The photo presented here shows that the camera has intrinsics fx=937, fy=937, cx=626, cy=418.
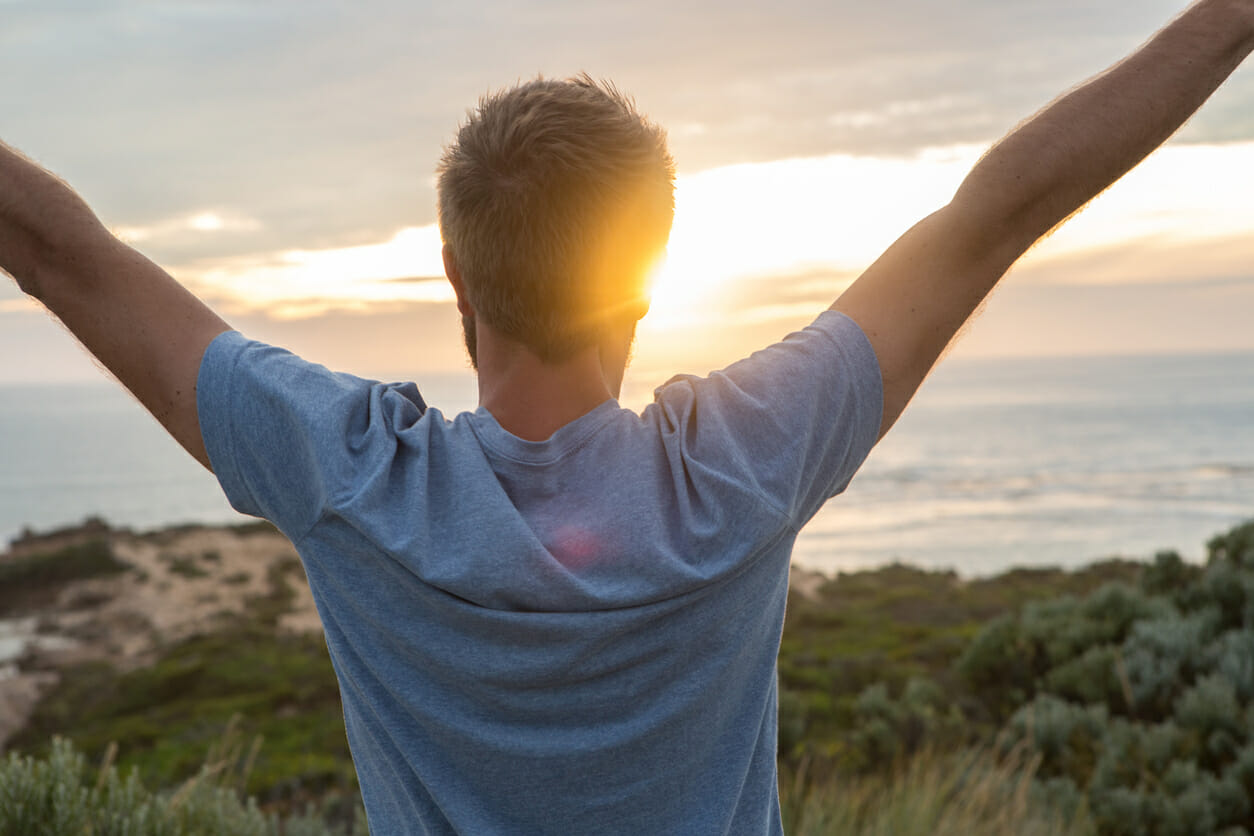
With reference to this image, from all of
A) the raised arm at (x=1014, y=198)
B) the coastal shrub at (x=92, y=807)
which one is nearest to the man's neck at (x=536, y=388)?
the raised arm at (x=1014, y=198)

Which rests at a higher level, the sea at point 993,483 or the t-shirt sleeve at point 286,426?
the t-shirt sleeve at point 286,426

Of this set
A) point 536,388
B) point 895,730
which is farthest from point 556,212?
point 895,730

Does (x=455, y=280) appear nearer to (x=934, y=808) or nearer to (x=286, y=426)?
(x=286, y=426)

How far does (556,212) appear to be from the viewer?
1270 mm

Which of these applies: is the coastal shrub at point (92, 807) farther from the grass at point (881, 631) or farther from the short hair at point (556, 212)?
the grass at point (881, 631)

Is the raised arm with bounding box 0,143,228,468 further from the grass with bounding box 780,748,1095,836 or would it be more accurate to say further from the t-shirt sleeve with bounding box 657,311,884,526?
the grass with bounding box 780,748,1095,836

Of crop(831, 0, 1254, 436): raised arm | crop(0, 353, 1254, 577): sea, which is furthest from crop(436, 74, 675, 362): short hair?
crop(0, 353, 1254, 577): sea

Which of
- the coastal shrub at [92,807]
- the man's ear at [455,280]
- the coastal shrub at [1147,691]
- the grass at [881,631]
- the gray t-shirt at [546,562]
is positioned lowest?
the grass at [881,631]

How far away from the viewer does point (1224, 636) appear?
261 inches

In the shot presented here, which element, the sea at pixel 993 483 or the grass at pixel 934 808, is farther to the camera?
the sea at pixel 993 483

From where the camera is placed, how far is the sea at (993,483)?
36.5 meters

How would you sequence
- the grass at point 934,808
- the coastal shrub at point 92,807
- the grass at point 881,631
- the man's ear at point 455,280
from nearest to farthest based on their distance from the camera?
the man's ear at point 455,280 → the coastal shrub at point 92,807 → the grass at point 934,808 → the grass at point 881,631

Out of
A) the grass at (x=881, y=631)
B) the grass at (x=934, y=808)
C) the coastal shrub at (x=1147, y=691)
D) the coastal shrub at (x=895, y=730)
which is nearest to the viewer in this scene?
the grass at (x=934, y=808)

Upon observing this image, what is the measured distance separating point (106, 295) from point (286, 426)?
1.13ft
